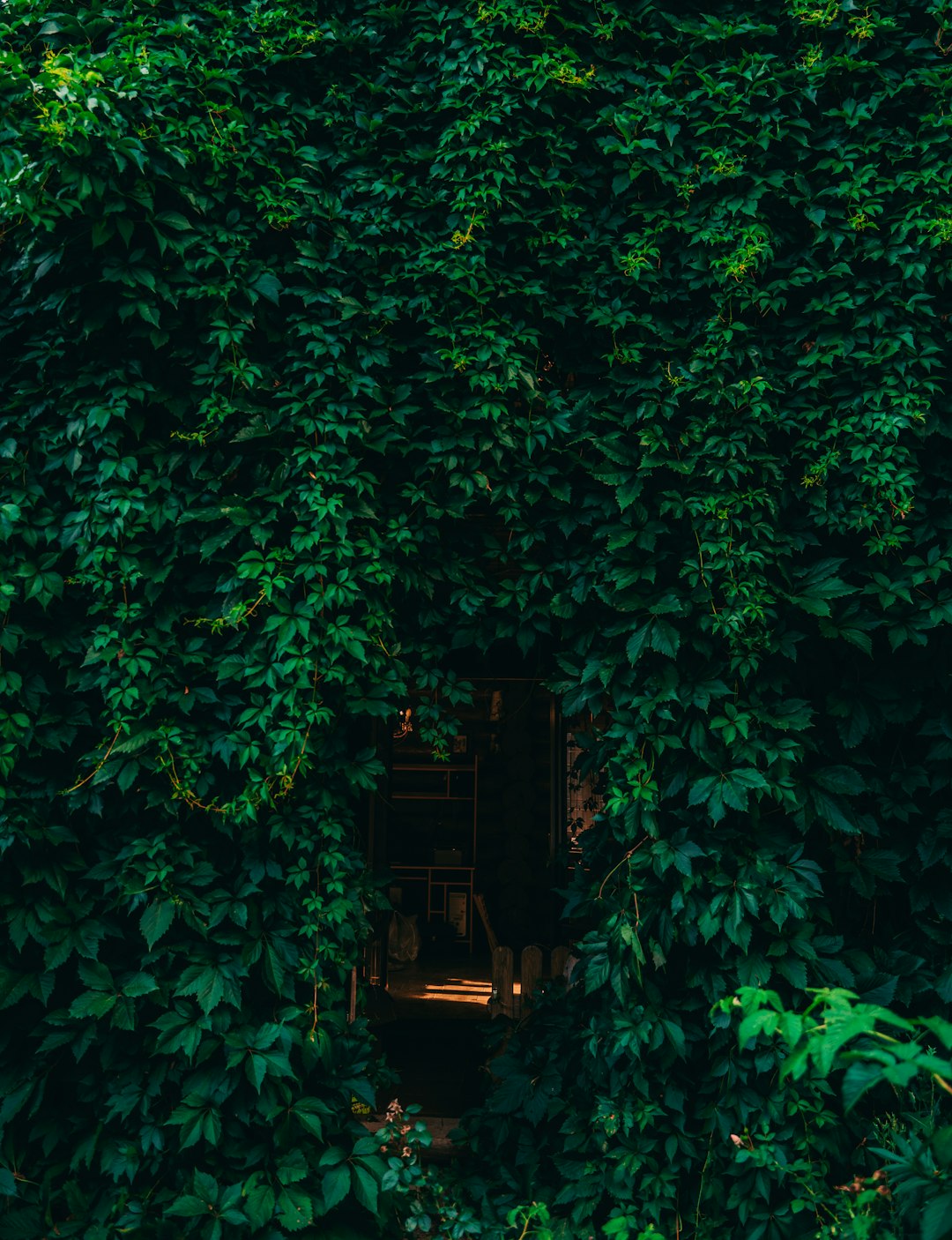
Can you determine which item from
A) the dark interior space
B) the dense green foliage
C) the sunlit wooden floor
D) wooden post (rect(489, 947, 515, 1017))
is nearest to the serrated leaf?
the dense green foliage

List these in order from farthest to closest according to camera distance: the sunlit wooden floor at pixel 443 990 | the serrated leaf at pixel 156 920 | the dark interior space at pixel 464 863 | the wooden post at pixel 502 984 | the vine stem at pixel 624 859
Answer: the sunlit wooden floor at pixel 443 990
the dark interior space at pixel 464 863
the wooden post at pixel 502 984
the vine stem at pixel 624 859
the serrated leaf at pixel 156 920

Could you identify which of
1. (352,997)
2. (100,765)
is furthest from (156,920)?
(352,997)

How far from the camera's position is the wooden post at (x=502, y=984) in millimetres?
4145

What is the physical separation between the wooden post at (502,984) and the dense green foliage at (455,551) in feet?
2.10

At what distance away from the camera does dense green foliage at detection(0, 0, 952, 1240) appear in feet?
9.91

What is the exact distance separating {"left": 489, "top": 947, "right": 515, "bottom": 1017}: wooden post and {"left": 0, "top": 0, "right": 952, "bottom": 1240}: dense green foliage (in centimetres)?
64

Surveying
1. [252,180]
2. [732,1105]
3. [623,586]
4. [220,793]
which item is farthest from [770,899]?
[252,180]

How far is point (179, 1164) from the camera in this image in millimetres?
3023

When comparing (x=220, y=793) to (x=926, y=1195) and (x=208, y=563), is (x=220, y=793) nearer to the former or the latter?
(x=208, y=563)

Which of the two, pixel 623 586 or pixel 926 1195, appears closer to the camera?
pixel 926 1195

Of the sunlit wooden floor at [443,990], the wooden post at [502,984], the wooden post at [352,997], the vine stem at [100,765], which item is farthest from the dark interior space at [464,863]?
the vine stem at [100,765]

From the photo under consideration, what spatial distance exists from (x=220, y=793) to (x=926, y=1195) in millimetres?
2340

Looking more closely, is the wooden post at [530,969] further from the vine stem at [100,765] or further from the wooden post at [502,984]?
the vine stem at [100,765]

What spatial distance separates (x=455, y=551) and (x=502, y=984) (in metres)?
2.10
